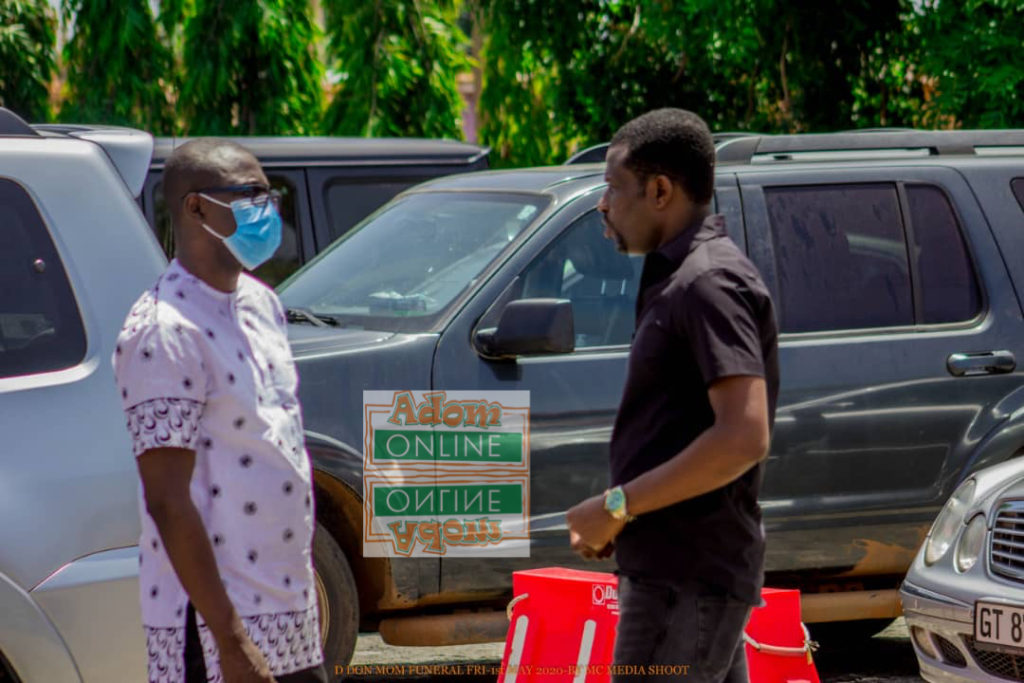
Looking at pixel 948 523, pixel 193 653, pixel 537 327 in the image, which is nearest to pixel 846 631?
pixel 948 523

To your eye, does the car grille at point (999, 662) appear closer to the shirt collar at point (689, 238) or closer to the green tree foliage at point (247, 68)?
the shirt collar at point (689, 238)

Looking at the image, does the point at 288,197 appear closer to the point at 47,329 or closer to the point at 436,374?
the point at 436,374

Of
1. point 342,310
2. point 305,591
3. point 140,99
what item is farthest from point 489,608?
point 140,99

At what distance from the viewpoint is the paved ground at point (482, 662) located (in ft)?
20.8

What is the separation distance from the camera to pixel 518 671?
4.73 meters

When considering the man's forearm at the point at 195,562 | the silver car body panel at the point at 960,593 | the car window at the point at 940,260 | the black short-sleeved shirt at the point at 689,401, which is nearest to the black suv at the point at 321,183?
the car window at the point at 940,260

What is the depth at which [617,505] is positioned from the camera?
9.78 feet

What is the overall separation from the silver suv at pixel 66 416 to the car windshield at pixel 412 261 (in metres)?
1.78

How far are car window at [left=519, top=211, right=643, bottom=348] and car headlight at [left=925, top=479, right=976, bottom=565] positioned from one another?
1.25 m

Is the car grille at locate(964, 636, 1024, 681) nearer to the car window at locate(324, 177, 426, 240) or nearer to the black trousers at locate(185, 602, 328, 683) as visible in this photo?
the black trousers at locate(185, 602, 328, 683)

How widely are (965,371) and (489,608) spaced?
2.02m

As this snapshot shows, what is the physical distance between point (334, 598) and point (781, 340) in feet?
6.25

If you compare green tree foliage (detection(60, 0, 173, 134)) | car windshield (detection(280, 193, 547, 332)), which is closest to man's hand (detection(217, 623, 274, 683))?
car windshield (detection(280, 193, 547, 332))

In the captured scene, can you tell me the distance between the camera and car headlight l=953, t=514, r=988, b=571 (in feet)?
17.1
